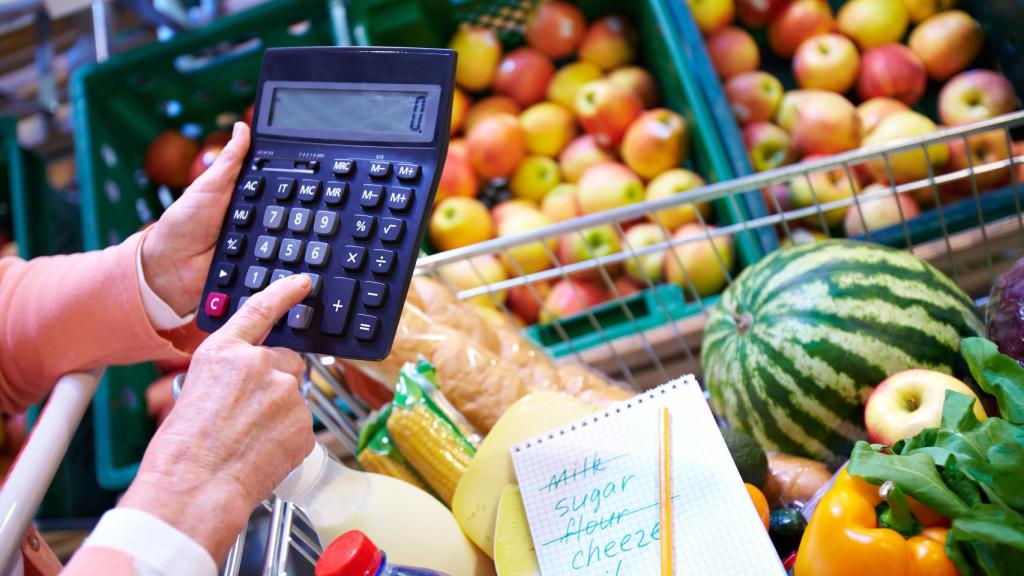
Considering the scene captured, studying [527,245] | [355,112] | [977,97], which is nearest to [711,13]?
[977,97]

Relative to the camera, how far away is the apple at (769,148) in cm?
156

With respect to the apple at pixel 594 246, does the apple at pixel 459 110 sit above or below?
above

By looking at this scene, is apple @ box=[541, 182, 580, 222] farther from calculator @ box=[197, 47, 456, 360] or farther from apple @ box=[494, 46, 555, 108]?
calculator @ box=[197, 47, 456, 360]

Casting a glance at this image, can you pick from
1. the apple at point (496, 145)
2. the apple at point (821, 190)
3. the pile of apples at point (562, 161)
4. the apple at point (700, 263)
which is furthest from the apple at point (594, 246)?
the apple at point (821, 190)

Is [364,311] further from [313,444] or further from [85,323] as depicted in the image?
[85,323]

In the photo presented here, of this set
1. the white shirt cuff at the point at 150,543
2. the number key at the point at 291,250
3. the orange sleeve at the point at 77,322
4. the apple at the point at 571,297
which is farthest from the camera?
the apple at the point at 571,297

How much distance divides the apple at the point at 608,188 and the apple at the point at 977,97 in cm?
57

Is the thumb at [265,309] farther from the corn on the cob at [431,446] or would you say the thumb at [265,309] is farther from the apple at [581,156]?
the apple at [581,156]

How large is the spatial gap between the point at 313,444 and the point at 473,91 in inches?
54.4

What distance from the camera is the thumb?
2.10 ft

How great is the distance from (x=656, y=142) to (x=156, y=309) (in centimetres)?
101

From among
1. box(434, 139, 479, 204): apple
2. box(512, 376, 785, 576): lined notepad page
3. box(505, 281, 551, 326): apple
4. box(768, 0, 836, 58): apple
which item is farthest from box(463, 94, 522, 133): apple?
box(512, 376, 785, 576): lined notepad page

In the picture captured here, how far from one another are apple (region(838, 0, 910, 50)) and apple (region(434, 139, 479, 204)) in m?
0.81

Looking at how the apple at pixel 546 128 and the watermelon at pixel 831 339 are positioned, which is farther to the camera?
the apple at pixel 546 128
